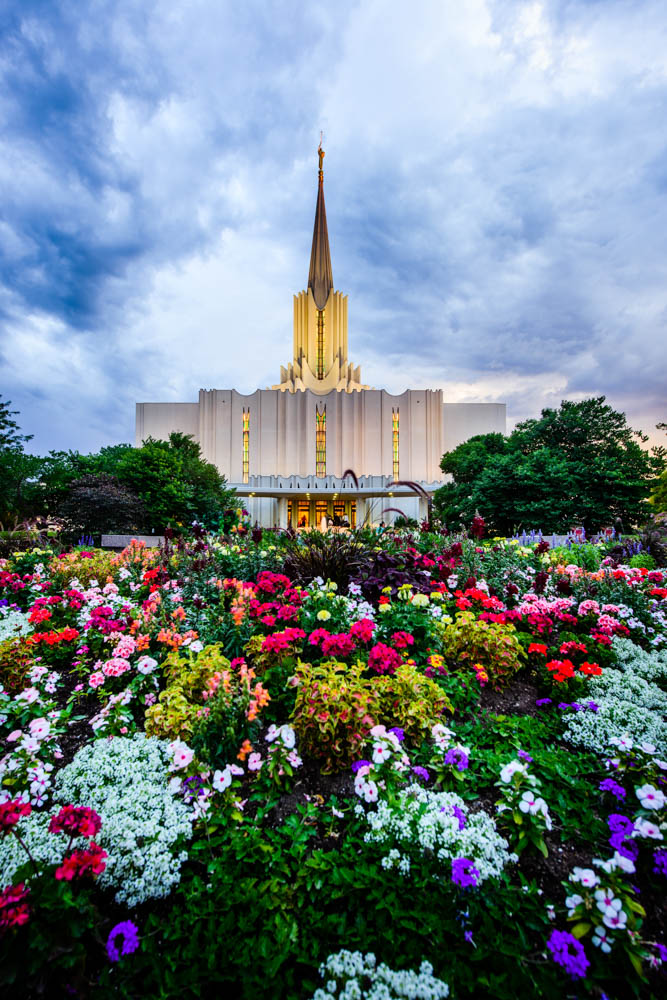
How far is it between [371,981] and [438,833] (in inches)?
20.5

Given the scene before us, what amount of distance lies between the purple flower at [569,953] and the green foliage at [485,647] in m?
1.70

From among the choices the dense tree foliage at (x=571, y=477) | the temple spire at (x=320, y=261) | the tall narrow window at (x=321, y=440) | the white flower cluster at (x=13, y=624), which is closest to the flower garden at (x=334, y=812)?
the white flower cluster at (x=13, y=624)

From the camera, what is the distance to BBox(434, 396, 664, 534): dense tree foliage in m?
17.4

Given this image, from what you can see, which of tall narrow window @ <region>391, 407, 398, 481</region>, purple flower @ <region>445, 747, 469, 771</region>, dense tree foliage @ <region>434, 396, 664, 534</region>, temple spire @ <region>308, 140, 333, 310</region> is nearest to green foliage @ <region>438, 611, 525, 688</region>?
purple flower @ <region>445, 747, 469, 771</region>

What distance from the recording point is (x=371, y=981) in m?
1.25

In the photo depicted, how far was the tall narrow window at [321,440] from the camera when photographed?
34.9 m

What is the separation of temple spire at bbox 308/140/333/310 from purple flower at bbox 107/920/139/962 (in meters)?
43.2

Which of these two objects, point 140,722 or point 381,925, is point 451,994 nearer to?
point 381,925

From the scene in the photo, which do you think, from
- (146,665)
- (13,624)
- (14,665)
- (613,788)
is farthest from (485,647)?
(13,624)

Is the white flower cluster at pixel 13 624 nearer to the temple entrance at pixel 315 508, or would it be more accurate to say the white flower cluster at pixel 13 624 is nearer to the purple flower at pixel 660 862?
the purple flower at pixel 660 862

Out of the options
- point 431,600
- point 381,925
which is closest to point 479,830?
point 381,925

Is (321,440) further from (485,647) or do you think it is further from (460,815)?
(460,815)

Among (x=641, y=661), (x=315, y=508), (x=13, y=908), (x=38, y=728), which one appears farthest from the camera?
(x=315, y=508)

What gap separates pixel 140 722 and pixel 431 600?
250cm
